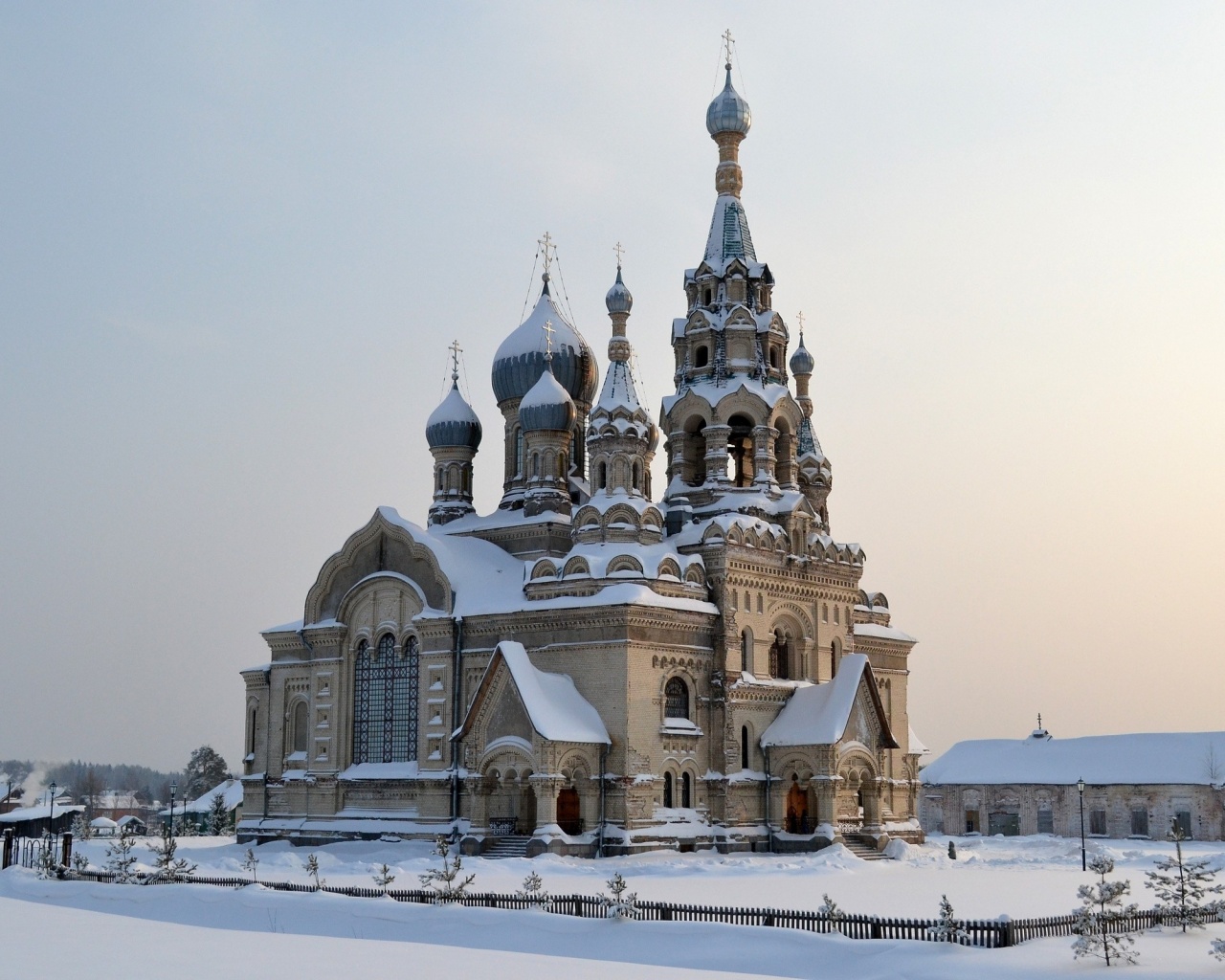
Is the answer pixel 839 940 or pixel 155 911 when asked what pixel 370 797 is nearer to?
pixel 155 911

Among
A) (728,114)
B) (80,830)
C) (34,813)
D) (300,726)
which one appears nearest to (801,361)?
(728,114)

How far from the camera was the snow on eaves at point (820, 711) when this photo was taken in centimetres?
Result: 3725

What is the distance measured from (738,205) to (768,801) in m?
18.0

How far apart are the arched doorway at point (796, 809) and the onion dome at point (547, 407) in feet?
41.8

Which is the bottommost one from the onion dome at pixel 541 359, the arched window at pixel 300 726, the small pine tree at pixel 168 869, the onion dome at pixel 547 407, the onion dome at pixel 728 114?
the small pine tree at pixel 168 869

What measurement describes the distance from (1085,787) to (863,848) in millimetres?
16427

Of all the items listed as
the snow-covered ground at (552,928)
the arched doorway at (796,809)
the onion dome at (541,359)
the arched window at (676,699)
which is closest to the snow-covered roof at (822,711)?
the arched doorway at (796,809)

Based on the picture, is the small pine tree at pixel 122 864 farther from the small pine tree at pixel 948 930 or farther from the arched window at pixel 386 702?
the small pine tree at pixel 948 930

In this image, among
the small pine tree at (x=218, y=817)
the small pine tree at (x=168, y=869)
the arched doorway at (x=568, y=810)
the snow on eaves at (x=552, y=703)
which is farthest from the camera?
the small pine tree at (x=218, y=817)

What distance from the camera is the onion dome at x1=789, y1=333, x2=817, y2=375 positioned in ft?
156

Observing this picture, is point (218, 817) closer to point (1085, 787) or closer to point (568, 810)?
point (568, 810)

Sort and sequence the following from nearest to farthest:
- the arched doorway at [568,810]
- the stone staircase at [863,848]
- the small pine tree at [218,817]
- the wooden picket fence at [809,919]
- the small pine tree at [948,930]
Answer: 1. the small pine tree at [948,930]
2. the wooden picket fence at [809,919]
3. the arched doorway at [568,810]
4. the stone staircase at [863,848]
5. the small pine tree at [218,817]

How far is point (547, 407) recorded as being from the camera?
143ft

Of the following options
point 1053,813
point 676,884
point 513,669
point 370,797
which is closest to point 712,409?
point 513,669
